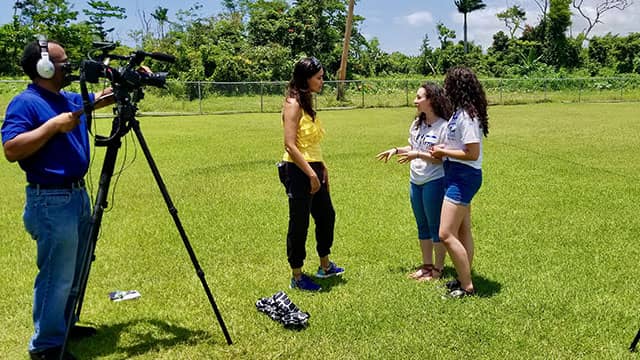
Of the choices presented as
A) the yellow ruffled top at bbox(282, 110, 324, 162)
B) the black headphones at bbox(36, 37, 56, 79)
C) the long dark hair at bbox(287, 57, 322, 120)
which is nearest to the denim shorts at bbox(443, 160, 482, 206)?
the yellow ruffled top at bbox(282, 110, 324, 162)

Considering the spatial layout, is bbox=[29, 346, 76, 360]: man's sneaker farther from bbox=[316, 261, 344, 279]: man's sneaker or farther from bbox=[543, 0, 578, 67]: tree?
bbox=[543, 0, 578, 67]: tree

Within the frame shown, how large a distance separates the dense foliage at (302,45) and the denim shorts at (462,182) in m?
29.7

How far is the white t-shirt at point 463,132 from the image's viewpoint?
3.88 m

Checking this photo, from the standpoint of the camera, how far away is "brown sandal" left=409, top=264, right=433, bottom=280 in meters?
4.73

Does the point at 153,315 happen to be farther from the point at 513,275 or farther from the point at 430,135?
the point at 513,275

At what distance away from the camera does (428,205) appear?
14.7 feet

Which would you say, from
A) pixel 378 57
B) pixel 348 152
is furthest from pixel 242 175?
pixel 378 57

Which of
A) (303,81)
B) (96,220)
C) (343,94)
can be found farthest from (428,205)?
(343,94)

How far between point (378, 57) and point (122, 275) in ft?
147

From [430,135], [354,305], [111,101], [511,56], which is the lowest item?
[354,305]

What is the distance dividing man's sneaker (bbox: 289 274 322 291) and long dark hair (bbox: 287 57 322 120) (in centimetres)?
142

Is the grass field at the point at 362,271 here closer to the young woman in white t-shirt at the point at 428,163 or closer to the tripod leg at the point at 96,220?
the young woman in white t-shirt at the point at 428,163

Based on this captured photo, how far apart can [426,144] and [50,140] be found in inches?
109

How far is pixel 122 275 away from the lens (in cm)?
495
